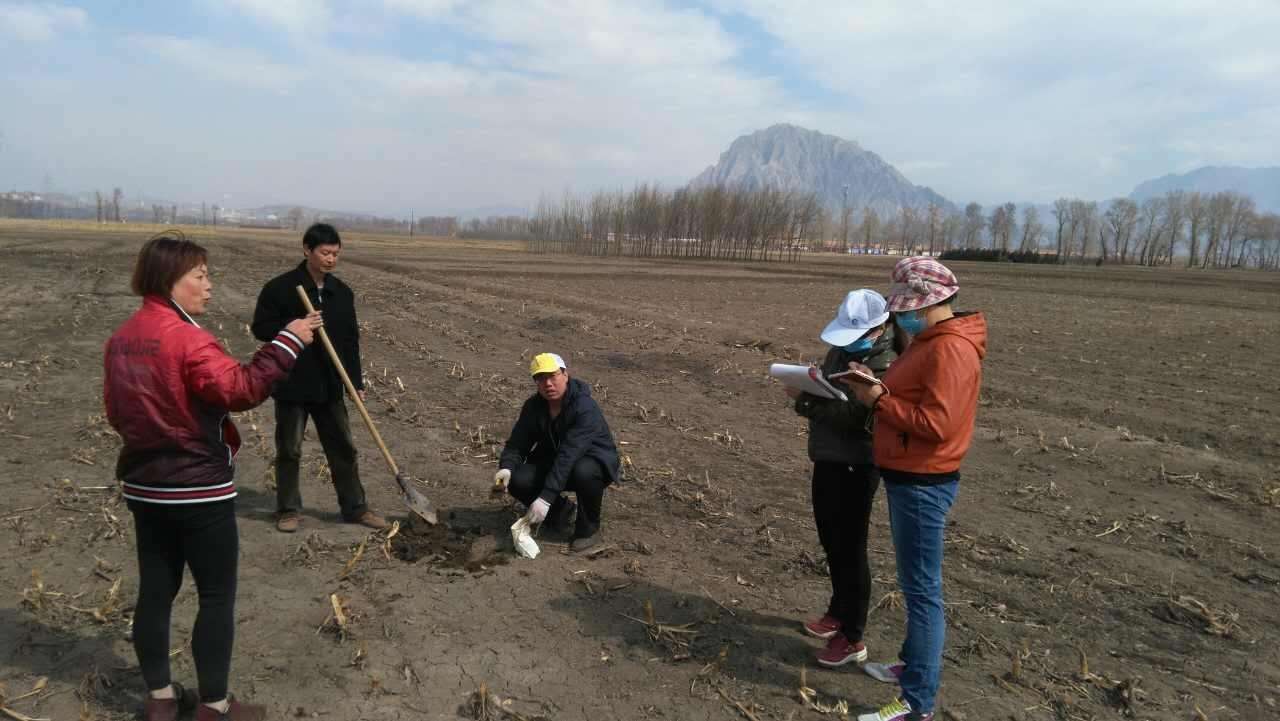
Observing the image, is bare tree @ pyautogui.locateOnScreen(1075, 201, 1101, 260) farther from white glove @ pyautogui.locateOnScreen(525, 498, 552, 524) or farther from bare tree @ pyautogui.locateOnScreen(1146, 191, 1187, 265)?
white glove @ pyautogui.locateOnScreen(525, 498, 552, 524)

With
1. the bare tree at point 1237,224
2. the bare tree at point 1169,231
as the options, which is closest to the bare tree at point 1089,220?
the bare tree at point 1169,231

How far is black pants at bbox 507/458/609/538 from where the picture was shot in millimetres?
5145

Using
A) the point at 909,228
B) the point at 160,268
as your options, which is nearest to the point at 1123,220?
the point at 909,228

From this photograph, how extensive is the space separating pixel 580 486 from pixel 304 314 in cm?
235

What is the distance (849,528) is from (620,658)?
1.44 m

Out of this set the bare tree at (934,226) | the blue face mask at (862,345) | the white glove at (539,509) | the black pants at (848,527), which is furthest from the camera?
the bare tree at (934,226)

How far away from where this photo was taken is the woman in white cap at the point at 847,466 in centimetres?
357

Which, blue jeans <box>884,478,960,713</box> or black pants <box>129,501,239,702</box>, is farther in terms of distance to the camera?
blue jeans <box>884,478,960,713</box>

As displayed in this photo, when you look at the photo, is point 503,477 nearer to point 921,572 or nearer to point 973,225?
point 921,572

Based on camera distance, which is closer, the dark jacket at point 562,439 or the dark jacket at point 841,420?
the dark jacket at point 841,420

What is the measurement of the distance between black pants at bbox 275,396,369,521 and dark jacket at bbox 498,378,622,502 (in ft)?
4.14

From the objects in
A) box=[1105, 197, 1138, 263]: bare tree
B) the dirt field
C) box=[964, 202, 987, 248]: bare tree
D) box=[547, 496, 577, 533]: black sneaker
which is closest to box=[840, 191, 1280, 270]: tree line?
box=[1105, 197, 1138, 263]: bare tree

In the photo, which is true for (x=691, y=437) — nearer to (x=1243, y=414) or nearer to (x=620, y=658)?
(x=620, y=658)

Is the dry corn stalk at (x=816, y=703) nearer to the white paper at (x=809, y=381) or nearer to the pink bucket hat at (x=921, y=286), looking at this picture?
the white paper at (x=809, y=381)
